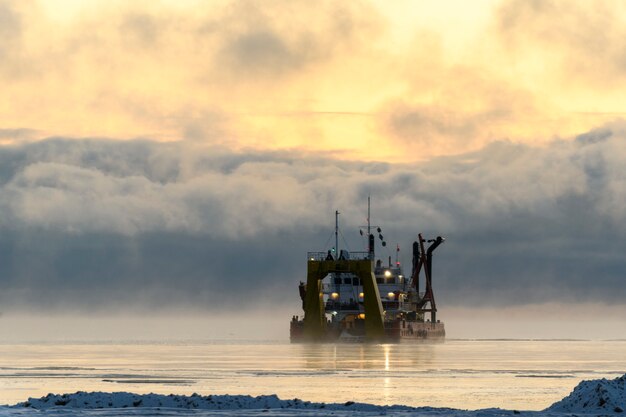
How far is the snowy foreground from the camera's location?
127 ft

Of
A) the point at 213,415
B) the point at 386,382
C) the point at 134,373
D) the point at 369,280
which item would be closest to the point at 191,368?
the point at 134,373

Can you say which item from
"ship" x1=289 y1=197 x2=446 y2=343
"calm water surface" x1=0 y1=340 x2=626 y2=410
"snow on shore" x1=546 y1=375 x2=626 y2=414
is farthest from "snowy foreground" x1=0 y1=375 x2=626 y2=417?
"ship" x1=289 y1=197 x2=446 y2=343

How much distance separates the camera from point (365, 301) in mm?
145875

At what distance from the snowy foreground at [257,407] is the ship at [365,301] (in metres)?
101

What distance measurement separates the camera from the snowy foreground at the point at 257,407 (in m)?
38.8

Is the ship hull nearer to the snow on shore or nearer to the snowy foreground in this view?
the snow on shore

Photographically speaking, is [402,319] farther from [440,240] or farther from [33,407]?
[33,407]

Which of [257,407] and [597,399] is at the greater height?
[597,399]

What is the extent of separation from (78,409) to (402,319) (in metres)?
133

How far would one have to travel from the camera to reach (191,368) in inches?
3196

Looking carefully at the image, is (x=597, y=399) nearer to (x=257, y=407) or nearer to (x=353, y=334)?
(x=257, y=407)

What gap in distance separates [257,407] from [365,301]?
348 ft

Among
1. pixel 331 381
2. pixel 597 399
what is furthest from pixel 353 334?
pixel 597 399

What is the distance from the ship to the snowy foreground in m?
101
